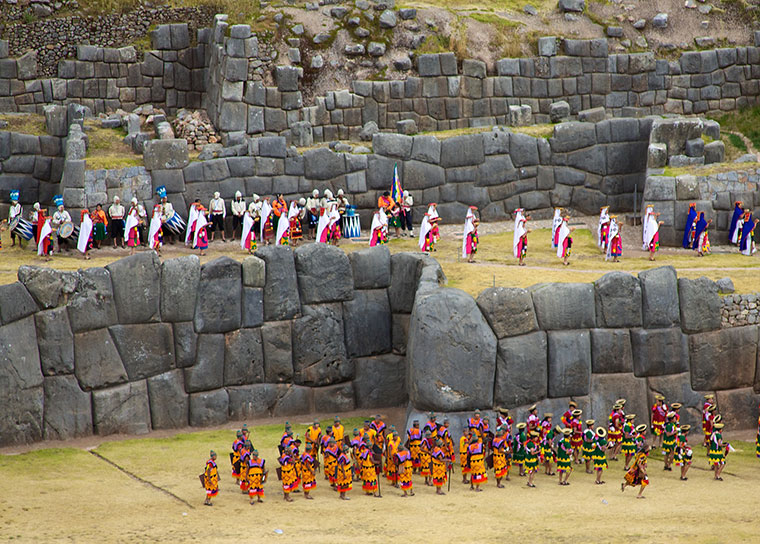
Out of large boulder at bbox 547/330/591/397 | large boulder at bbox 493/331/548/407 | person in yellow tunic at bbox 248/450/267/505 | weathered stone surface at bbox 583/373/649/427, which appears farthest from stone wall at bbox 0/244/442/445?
person in yellow tunic at bbox 248/450/267/505

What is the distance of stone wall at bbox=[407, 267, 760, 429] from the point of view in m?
24.1

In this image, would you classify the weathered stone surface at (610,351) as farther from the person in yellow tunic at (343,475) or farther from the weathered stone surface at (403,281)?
the person in yellow tunic at (343,475)

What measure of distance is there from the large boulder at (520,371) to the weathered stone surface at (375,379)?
3975mm

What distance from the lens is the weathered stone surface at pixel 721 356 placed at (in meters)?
25.6

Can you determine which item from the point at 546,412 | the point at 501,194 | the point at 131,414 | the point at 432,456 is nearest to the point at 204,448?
the point at 131,414

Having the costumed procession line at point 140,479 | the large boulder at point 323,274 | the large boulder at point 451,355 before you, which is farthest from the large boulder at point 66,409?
the large boulder at point 451,355

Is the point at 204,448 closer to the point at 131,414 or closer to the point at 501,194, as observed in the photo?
the point at 131,414

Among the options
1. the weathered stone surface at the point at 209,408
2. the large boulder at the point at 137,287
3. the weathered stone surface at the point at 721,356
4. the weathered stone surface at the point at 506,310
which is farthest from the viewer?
the weathered stone surface at the point at 209,408

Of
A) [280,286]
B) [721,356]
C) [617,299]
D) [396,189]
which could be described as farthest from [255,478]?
[396,189]

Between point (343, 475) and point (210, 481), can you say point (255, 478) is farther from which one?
point (343, 475)

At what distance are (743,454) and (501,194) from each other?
14.5m

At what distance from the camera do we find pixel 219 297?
26.4 meters

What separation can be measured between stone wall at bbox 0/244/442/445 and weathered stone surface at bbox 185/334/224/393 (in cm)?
2

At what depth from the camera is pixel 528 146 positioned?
37.5 meters
